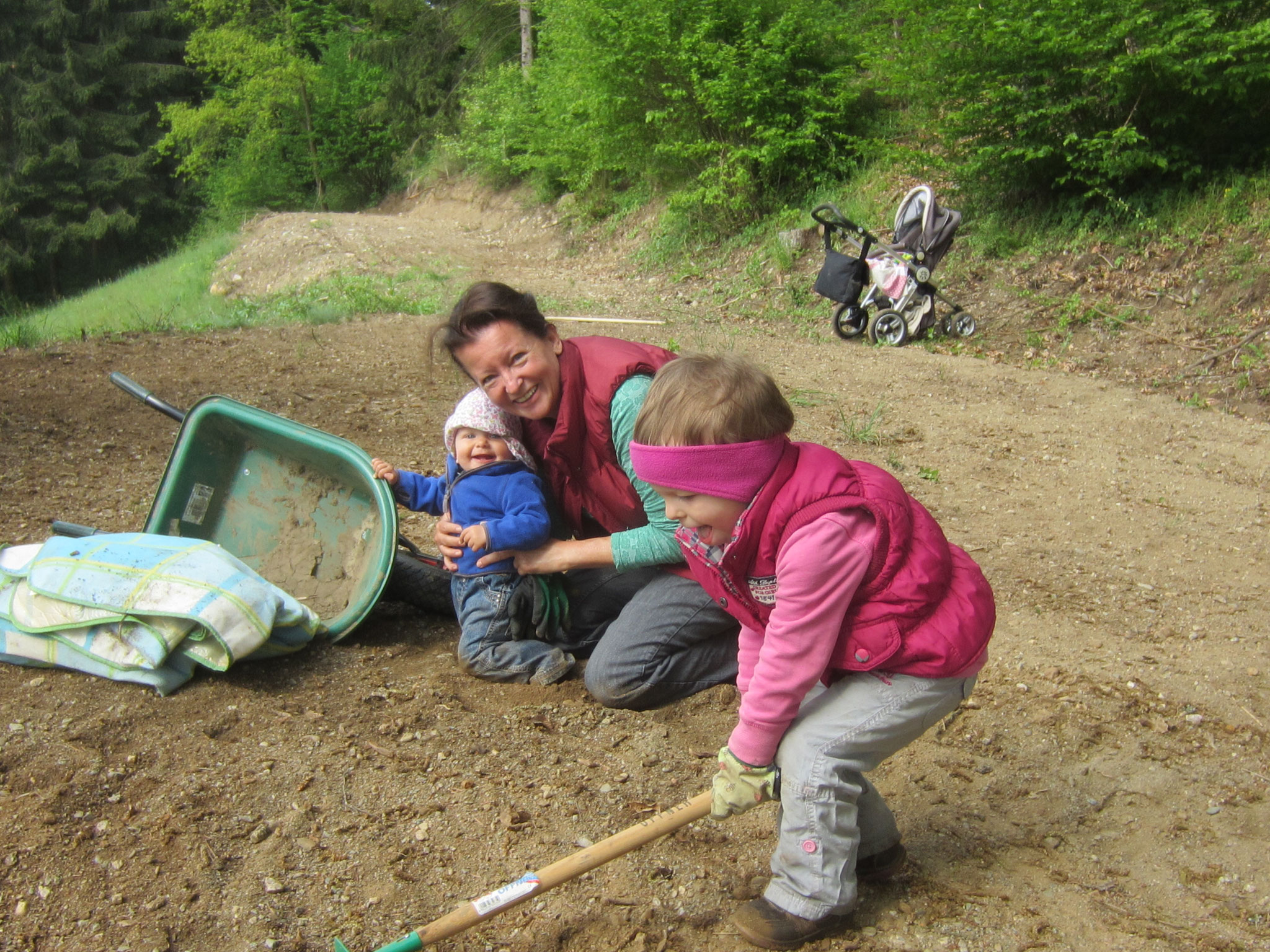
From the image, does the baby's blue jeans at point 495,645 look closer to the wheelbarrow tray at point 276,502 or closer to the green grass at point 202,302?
the wheelbarrow tray at point 276,502

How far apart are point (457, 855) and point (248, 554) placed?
165 centimetres

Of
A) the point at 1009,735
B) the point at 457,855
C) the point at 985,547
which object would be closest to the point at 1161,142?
the point at 985,547

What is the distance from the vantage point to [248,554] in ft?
11.0

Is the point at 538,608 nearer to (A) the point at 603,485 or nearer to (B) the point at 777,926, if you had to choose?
(A) the point at 603,485

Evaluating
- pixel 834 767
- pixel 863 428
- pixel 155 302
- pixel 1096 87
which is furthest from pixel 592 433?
pixel 155 302

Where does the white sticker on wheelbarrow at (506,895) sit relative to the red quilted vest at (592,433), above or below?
below

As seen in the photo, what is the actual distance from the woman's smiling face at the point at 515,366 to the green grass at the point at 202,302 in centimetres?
500

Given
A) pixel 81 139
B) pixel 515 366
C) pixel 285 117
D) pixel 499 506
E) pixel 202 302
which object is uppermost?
pixel 285 117

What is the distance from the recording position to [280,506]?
3387mm

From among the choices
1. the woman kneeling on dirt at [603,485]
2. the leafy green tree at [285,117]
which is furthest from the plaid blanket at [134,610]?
the leafy green tree at [285,117]

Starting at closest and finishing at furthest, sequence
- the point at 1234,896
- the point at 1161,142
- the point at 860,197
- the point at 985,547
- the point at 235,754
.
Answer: the point at 1234,896
the point at 235,754
the point at 985,547
the point at 1161,142
the point at 860,197

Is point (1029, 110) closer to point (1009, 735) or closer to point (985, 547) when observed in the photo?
point (985, 547)

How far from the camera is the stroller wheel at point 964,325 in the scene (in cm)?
773

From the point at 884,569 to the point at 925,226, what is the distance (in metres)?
6.70
